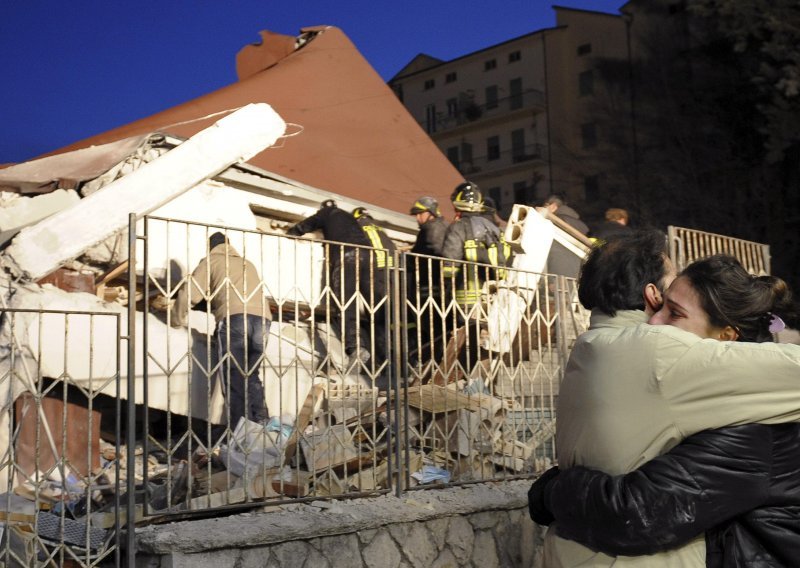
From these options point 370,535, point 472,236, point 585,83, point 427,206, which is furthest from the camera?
point 585,83

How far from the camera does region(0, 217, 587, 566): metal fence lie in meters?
4.75

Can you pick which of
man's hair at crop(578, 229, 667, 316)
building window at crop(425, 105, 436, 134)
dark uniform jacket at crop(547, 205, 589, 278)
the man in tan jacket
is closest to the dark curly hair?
man's hair at crop(578, 229, 667, 316)

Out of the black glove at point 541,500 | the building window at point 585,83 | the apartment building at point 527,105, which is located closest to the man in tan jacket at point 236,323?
the black glove at point 541,500

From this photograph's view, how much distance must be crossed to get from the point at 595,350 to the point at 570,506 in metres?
0.45

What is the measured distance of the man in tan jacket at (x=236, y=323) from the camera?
5125mm

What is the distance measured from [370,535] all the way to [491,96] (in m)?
49.2

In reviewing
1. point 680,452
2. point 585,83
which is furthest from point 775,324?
point 585,83

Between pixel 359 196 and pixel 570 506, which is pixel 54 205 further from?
pixel 570 506

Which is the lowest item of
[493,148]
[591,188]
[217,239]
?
[217,239]

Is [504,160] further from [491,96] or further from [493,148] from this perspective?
[491,96]

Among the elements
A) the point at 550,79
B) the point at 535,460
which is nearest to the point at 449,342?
the point at 535,460

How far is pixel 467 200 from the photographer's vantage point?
30.8 feet

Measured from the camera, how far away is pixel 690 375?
2.55 metres

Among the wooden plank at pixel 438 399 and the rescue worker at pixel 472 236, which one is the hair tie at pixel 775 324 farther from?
the rescue worker at pixel 472 236
